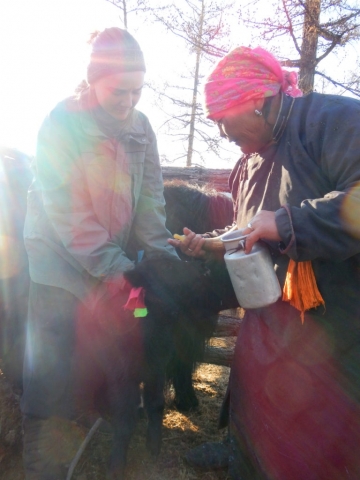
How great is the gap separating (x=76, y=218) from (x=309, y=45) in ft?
19.9

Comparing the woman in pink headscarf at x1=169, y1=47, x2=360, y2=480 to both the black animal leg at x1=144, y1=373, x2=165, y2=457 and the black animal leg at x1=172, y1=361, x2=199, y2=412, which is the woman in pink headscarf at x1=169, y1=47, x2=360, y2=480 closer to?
the black animal leg at x1=144, y1=373, x2=165, y2=457

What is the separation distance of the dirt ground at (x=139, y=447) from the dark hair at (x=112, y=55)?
2.37 meters

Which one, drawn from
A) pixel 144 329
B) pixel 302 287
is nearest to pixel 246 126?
pixel 302 287

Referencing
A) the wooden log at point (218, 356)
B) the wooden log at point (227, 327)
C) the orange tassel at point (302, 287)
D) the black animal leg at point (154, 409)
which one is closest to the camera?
the orange tassel at point (302, 287)

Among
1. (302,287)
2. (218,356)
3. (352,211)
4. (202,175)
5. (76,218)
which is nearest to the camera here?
(352,211)

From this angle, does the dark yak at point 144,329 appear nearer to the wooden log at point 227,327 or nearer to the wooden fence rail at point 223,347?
the wooden fence rail at point 223,347

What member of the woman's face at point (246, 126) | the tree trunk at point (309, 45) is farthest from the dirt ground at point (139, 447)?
the tree trunk at point (309, 45)

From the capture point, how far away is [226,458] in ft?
9.26

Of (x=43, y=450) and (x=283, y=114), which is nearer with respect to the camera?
(x=283, y=114)

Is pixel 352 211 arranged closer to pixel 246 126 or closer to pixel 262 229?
pixel 262 229

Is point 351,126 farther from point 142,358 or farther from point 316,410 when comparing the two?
point 142,358

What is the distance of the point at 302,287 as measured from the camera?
2.07 m

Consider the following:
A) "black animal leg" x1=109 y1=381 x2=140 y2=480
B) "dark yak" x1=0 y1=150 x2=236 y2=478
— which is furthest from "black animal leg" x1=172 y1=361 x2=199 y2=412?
"black animal leg" x1=109 y1=381 x2=140 y2=480

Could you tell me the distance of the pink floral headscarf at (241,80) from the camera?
2166 mm
